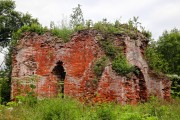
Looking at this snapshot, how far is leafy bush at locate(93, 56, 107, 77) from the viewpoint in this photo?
15672 mm

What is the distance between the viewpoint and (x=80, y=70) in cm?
1628

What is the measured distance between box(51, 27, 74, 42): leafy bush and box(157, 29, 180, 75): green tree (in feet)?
52.2

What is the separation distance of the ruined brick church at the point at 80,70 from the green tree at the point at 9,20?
45.7 feet

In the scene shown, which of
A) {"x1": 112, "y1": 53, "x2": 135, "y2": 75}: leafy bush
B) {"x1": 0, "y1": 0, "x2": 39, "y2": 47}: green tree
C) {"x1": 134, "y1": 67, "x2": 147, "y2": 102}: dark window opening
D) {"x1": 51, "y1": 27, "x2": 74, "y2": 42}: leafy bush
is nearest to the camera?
{"x1": 112, "y1": 53, "x2": 135, "y2": 75}: leafy bush

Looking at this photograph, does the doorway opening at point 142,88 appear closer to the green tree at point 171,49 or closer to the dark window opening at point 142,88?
the dark window opening at point 142,88

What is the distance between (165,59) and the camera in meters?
32.4

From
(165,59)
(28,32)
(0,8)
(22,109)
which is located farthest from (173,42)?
(22,109)

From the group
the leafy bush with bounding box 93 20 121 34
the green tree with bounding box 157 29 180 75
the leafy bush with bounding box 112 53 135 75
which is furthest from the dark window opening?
the green tree with bounding box 157 29 180 75

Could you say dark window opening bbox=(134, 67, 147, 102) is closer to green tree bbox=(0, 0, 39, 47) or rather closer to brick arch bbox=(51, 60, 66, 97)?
brick arch bbox=(51, 60, 66, 97)

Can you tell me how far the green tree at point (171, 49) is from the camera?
31.9 m

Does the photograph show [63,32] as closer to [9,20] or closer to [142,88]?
[142,88]

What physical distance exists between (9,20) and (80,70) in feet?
55.0

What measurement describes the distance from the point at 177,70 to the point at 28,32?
17056 mm

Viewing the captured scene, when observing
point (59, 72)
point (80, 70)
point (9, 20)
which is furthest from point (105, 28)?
point (9, 20)
